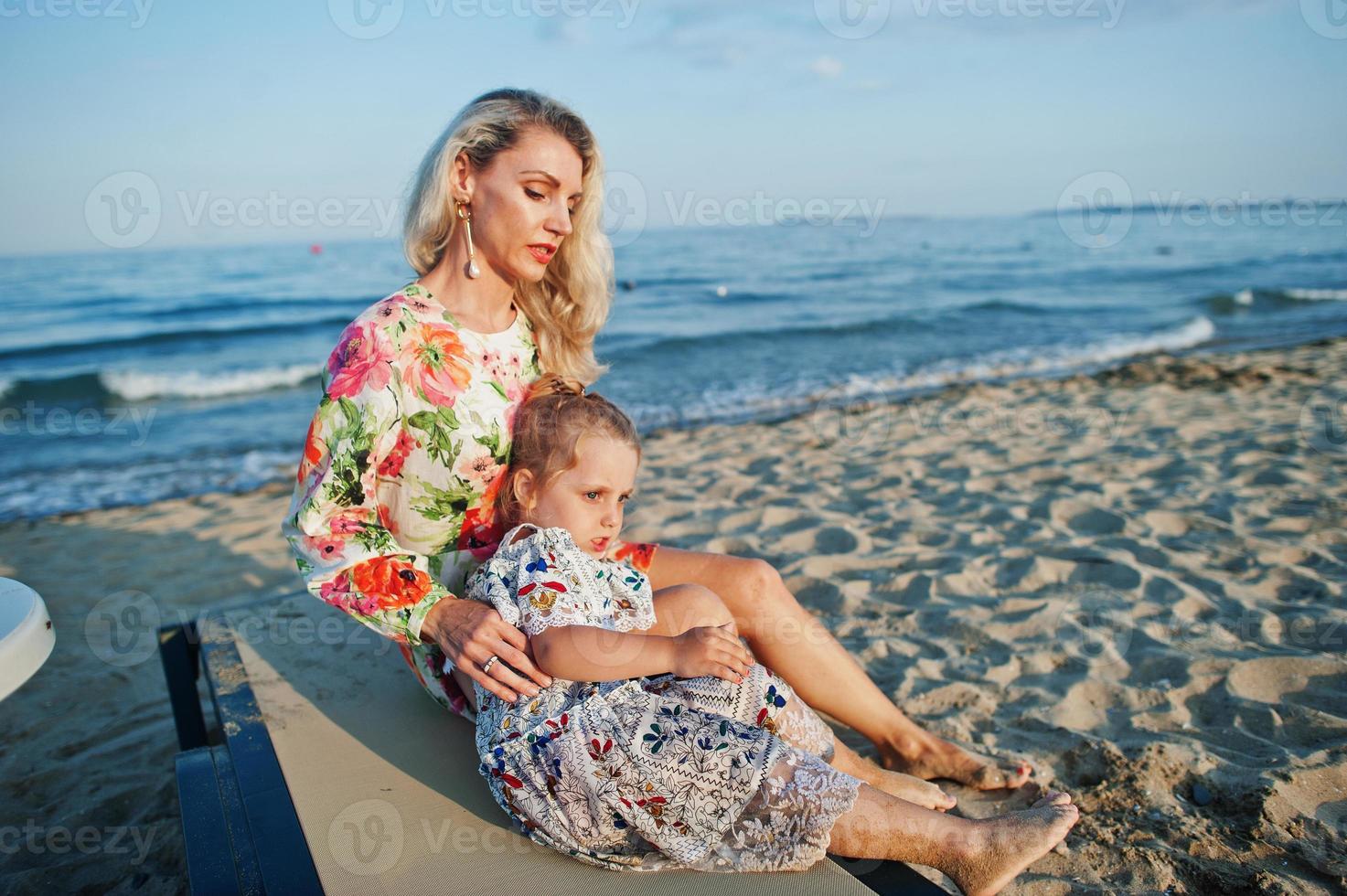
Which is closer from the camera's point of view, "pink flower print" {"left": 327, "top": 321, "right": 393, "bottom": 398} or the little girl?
the little girl

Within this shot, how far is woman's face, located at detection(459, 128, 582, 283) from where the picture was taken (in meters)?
2.50

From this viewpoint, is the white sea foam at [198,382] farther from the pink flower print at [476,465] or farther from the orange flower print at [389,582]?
the orange flower print at [389,582]

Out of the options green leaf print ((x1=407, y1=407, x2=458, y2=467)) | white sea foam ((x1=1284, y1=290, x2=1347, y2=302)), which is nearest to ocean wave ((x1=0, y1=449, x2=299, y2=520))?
green leaf print ((x1=407, y1=407, x2=458, y2=467))

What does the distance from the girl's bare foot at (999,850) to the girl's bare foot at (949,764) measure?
0.43 meters

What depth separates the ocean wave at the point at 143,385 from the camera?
11750 mm

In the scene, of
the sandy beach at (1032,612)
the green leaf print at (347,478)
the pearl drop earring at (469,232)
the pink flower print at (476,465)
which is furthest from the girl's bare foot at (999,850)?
the pearl drop earring at (469,232)

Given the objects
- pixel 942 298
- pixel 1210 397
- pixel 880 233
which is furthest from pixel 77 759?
pixel 880 233

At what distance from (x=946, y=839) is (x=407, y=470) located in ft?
5.31

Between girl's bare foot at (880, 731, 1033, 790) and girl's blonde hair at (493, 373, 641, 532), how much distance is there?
118 cm

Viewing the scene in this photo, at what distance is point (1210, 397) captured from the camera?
7.49 meters

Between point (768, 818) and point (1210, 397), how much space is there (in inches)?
282

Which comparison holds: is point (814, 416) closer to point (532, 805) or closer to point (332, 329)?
point (532, 805)

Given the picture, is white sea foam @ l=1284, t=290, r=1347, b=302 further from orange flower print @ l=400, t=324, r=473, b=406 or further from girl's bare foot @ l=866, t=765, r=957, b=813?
orange flower print @ l=400, t=324, r=473, b=406

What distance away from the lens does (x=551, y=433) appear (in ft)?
8.09
